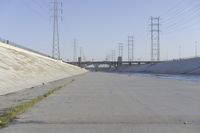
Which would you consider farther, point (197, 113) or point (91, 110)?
point (91, 110)

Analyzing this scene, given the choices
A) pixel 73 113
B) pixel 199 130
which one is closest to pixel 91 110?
pixel 73 113

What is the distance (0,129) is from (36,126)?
108 centimetres

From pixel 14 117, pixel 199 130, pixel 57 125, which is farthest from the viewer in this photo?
pixel 14 117

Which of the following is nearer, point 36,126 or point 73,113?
point 36,126

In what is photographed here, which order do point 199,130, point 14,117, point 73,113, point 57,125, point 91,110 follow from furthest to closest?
1. point 91,110
2. point 73,113
3. point 14,117
4. point 57,125
5. point 199,130

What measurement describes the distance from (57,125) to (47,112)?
11.4 ft

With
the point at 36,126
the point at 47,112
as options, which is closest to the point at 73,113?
the point at 47,112

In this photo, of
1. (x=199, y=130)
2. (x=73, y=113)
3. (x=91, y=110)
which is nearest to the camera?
(x=199, y=130)

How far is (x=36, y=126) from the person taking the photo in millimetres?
12969

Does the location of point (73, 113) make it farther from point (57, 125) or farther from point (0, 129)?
point (0, 129)

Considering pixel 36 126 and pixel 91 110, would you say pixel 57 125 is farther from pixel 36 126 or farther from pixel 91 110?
pixel 91 110

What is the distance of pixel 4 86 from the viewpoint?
30859 millimetres

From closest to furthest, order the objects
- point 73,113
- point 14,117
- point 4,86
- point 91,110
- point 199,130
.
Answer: point 199,130, point 14,117, point 73,113, point 91,110, point 4,86

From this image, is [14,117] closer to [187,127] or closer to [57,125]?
[57,125]
